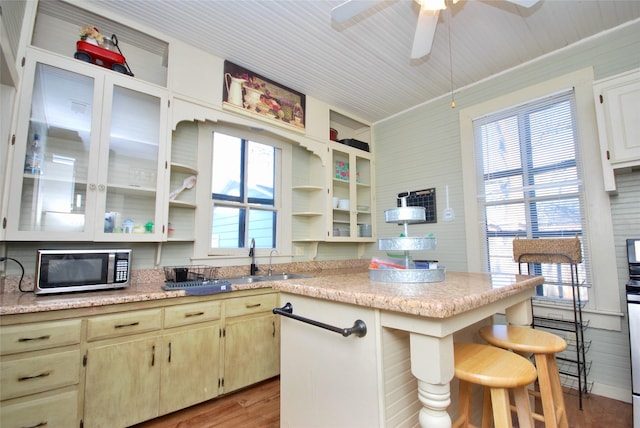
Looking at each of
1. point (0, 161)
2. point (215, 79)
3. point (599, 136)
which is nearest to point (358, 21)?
point (215, 79)

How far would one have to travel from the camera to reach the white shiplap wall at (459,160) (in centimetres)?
233

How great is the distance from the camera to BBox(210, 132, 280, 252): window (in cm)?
300

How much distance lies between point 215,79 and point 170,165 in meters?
0.93

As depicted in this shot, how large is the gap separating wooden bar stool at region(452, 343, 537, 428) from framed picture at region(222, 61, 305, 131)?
2644 mm

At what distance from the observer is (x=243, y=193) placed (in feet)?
10.5

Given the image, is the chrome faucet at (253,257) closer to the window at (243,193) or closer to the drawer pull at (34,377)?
the window at (243,193)

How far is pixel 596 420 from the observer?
2016 mm

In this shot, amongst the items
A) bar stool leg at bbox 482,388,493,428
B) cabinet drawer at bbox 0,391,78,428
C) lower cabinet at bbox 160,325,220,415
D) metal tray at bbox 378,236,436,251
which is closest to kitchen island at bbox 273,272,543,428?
metal tray at bbox 378,236,436,251

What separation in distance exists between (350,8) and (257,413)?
2.83 meters

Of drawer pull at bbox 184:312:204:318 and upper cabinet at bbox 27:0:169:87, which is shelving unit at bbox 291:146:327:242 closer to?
drawer pull at bbox 184:312:204:318

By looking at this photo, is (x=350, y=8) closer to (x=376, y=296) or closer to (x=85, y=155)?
(x=376, y=296)

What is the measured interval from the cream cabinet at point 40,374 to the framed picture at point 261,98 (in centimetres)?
211

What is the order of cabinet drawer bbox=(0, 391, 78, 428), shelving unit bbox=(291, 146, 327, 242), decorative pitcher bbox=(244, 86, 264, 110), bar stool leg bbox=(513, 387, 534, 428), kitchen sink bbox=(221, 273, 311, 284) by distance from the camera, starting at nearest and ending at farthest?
1. bar stool leg bbox=(513, 387, 534, 428)
2. cabinet drawer bbox=(0, 391, 78, 428)
3. kitchen sink bbox=(221, 273, 311, 284)
4. decorative pitcher bbox=(244, 86, 264, 110)
5. shelving unit bbox=(291, 146, 327, 242)

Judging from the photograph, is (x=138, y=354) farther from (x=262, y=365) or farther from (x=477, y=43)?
(x=477, y=43)
